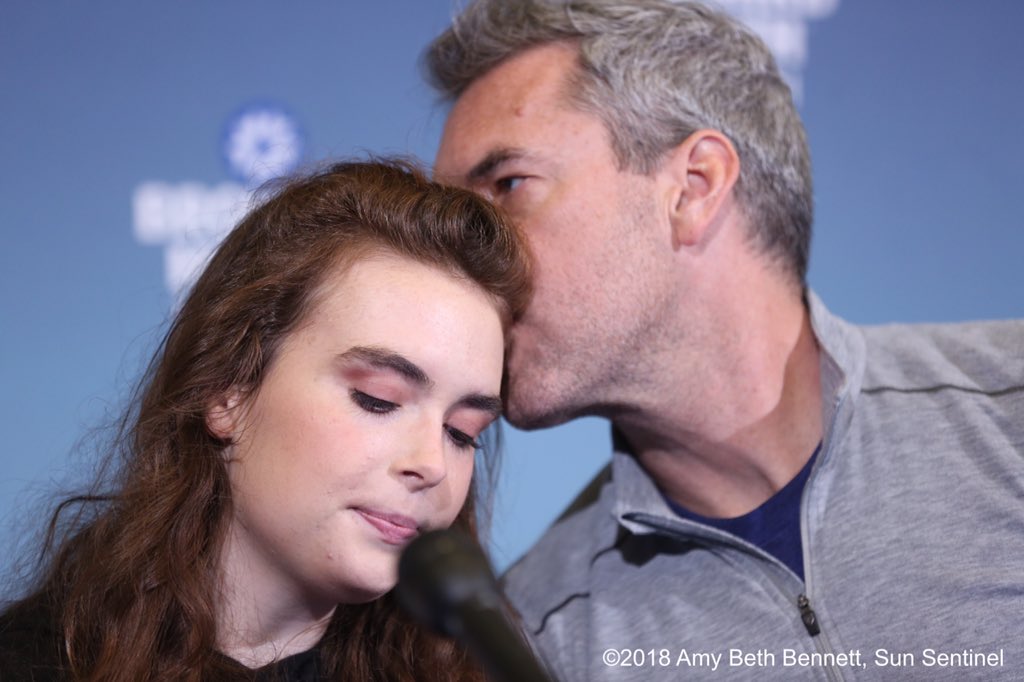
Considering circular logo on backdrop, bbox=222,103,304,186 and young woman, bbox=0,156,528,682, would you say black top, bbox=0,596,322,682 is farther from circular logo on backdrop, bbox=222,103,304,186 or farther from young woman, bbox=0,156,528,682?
circular logo on backdrop, bbox=222,103,304,186

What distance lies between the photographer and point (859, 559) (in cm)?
141

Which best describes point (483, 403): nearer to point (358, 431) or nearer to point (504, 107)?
point (358, 431)

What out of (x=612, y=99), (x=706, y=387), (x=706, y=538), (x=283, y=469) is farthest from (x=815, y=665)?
(x=612, y=99)

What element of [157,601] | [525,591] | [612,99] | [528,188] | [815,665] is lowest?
[525,591]

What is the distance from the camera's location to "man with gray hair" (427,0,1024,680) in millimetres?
1400

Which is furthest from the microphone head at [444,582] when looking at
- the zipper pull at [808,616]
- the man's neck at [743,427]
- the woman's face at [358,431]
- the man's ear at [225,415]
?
the man's neck at [743,427]

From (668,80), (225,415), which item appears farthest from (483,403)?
(668,80)

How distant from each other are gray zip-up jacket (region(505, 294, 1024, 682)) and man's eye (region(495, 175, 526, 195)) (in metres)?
0.48

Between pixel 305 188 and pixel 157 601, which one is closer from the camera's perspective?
pixel 157 601

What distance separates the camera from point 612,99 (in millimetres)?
1661

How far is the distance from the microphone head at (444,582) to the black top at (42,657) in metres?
0.58

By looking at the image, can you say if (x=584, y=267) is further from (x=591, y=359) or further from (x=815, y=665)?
(x=815, y=665)

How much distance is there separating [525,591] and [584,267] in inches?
21.8

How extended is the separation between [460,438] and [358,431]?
0.53 ft
